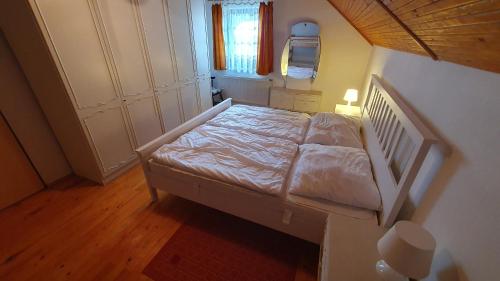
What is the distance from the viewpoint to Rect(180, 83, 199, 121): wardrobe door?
3.37 metres

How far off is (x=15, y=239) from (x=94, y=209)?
22.8 inches

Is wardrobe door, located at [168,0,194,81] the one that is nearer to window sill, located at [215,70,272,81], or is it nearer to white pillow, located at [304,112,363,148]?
window sill, located at [215,70,272,81]

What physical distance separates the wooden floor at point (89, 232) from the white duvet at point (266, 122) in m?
1.08

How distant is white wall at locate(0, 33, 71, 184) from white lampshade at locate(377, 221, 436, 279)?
3264 millimetres

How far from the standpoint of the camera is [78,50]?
1.93m

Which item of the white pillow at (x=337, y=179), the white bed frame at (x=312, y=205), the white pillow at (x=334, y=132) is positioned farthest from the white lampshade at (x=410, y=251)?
the white pillow at (x=334, y=132)

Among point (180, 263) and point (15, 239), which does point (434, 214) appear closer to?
point (180, 263)

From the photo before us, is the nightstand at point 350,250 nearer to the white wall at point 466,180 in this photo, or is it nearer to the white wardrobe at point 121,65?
the white wall at point 466,180

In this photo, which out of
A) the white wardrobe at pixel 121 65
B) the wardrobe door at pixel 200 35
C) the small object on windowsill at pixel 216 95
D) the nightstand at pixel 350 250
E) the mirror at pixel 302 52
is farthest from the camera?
the small object on windowsill at pixel 216 95

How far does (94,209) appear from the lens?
2.09 metres

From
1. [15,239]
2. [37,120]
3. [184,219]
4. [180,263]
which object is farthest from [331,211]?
[37,120]

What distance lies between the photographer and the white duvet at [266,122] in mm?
2344

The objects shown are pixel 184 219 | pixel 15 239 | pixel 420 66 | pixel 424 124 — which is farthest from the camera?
pixel 184 219

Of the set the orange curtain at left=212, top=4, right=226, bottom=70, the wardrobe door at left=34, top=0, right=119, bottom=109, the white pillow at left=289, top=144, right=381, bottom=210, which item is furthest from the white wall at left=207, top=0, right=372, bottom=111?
the wardrobe door at left=34, top=0, right=119, bottom=109
